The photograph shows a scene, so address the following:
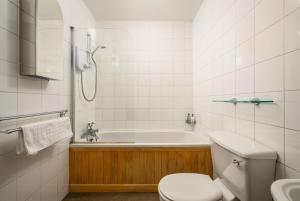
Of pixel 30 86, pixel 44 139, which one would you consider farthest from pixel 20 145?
pixel 30 86

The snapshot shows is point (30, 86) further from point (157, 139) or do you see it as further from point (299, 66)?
point (157, 139)

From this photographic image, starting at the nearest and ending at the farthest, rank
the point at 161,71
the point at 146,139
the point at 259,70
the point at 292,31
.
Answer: the point at 292,31 < the point at 259,70 < the point at 146,139 < the point at 161,71

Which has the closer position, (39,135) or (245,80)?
(39,135)

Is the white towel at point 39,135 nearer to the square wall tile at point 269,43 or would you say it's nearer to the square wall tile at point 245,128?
the square wall tile at point 245,128

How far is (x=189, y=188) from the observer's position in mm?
1256

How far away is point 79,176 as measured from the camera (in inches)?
79.4

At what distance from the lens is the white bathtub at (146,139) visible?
6.59 feet

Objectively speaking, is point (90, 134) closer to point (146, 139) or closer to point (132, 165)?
point (132, 165)

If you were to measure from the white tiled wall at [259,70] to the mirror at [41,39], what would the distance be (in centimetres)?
152

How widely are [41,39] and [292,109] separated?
66.2 inches

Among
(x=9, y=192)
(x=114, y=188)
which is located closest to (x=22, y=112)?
(x=9, y=192)

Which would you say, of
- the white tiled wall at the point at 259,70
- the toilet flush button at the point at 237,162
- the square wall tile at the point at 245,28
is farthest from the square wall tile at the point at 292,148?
the square wall tile at the point at 245,28

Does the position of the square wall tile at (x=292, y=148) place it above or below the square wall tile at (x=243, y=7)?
below

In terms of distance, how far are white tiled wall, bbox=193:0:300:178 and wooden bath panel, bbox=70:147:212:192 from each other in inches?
20.7
